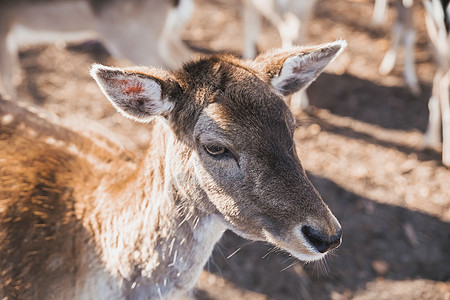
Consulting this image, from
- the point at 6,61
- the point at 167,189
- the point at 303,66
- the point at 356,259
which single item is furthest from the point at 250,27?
the point at 167,189

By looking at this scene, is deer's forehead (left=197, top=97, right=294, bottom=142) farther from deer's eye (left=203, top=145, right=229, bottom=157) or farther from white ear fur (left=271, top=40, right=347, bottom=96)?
white ear fur (left=271, top=40, right=347, bottom=96)

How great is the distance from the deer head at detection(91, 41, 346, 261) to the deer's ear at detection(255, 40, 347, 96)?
0.05 ft

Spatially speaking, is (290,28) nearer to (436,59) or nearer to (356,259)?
(436,59)

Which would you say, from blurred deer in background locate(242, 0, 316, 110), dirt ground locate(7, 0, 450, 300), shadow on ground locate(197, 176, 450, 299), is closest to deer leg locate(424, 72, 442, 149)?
dirt ground locate(7, 0, 450, 300)

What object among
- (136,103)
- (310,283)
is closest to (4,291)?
(136,103)

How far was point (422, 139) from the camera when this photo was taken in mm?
5121

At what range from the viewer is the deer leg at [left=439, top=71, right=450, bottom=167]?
→ 4.68 m

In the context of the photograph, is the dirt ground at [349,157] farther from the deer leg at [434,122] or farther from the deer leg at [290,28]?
the deer leg at [290,28]

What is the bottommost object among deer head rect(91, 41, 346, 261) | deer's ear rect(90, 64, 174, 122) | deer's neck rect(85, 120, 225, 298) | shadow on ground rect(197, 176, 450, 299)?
shadow on ground rect(197, 176, 450, 299)

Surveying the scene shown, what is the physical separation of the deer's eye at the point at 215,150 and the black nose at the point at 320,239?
51 centimetres

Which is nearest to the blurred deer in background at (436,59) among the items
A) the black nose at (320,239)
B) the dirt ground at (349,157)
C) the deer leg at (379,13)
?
the dirt ground at (349,157)

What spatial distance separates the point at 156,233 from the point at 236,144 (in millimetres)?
695

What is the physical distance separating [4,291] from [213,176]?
126 centimetres

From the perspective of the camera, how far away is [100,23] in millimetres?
4875
